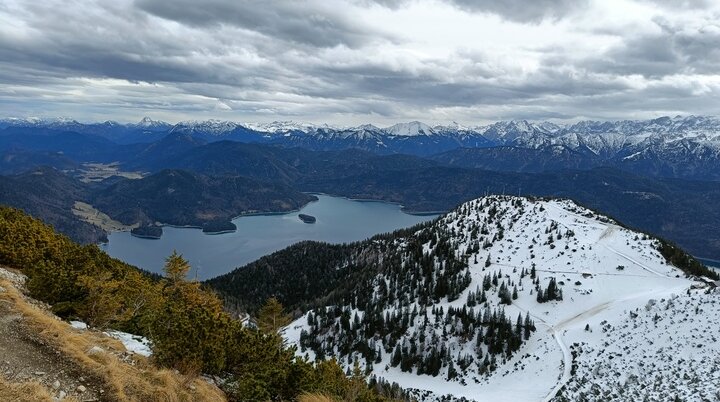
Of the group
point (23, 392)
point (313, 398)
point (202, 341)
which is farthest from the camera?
point (202, 341)

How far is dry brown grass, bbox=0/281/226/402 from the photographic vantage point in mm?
16281

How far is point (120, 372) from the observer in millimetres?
16750

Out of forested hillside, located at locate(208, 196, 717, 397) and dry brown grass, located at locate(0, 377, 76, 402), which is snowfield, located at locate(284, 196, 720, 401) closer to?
forested hillside, located at locate(208, 196, 717, 397)

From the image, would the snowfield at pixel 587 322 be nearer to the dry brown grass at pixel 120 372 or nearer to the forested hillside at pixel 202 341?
the forested hillside at pixel 202 341

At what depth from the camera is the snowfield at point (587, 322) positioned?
60.7 m

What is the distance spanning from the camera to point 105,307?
26.5 meters

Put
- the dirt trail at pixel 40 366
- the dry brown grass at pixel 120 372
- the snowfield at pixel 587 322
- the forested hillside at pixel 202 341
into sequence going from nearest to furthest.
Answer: the dirt trail at pixel 40 366 → the dry brown grass at pixel 120 372 → the forested hillside at pixel 202 341 → the snowfield at pixel 587 322

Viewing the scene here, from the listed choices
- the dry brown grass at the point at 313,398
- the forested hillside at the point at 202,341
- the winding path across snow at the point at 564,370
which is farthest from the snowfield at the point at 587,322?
the dry brown grass at the point at 313,398

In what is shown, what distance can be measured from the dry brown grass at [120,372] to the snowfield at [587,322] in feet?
179

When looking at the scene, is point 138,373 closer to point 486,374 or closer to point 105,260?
point 105,260

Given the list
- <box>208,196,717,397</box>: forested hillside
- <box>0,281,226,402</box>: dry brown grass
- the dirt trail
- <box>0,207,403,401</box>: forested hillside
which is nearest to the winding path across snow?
<box>208,196,717,397</box>: forested hillside

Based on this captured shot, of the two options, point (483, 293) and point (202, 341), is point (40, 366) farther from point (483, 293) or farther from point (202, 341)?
point (483, 293)

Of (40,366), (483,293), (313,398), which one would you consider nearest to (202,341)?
(313,398)

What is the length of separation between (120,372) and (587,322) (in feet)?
296
